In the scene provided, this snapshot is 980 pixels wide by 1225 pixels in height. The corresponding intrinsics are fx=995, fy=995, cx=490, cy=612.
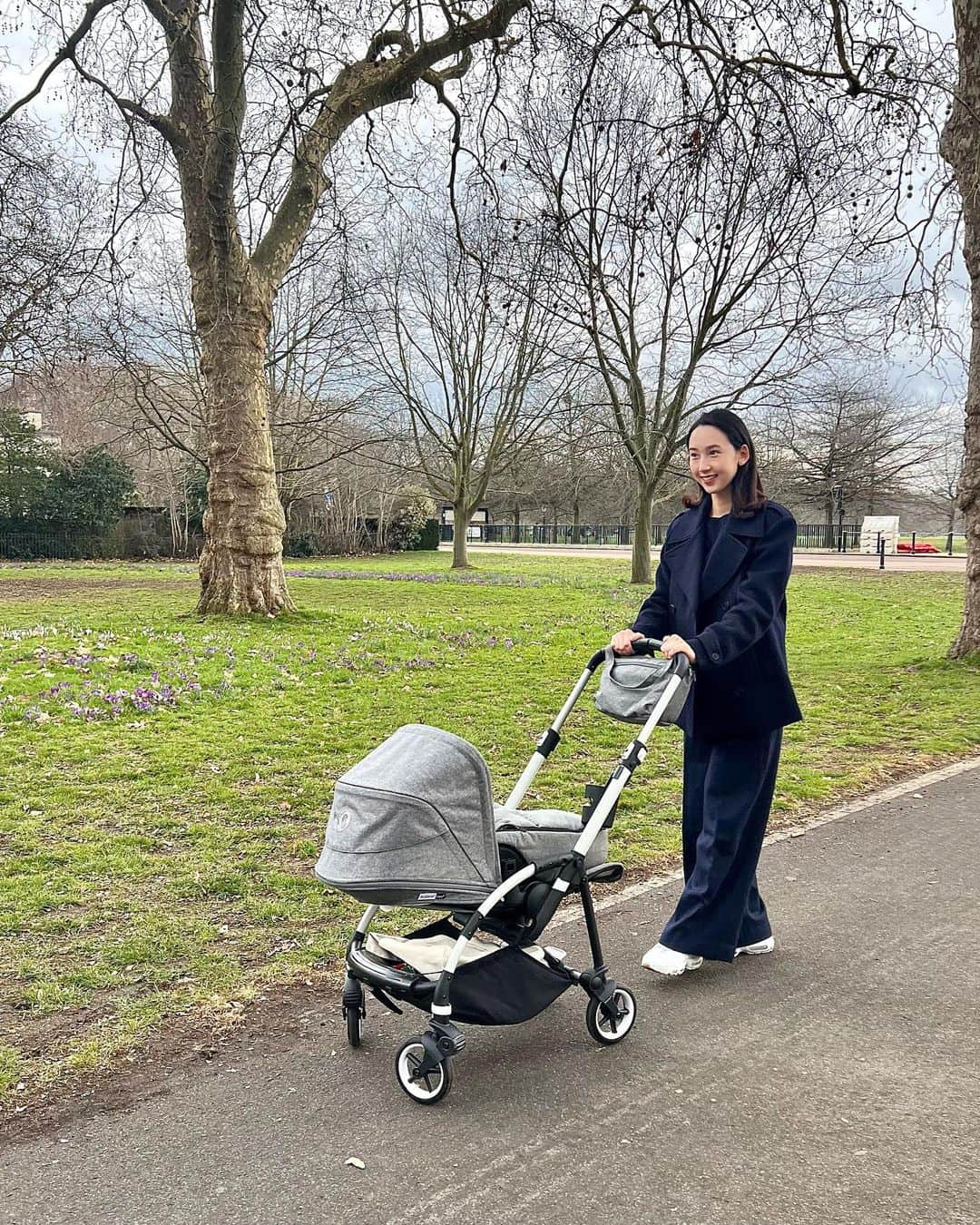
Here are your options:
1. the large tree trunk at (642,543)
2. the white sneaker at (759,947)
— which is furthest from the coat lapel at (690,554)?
the large tree trunk at (642,543)

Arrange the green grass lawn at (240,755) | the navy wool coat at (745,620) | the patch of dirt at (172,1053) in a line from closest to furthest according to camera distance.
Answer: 1. the patch of dirt at (172,1053)
2. the navy wool coat at (745,620)
3. the green grass lawn at (240,755)

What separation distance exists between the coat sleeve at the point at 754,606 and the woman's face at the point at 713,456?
0.87ft

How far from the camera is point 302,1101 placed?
2.89 metres

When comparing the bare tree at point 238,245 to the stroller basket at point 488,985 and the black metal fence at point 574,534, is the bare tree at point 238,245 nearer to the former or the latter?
the stroller basket at point 488,985

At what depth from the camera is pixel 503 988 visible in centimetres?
301

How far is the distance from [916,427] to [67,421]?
39.4 m

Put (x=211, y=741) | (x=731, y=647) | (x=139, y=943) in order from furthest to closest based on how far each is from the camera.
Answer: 1. (x=211, y=741)
2. (x=139, y=943)
3. (x=731, y=647)

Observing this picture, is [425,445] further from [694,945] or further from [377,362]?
[694,945]

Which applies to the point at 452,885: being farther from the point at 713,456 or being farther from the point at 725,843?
the point at 713,456

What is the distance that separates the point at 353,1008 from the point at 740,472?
7.66 ft

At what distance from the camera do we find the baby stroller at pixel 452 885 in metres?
2.87

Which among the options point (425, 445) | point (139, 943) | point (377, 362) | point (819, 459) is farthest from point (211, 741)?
point (819, 459)

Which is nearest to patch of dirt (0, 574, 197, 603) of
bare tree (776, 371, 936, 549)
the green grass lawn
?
the green grass lawn

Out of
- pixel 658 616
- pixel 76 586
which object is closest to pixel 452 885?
pixel 658 616
